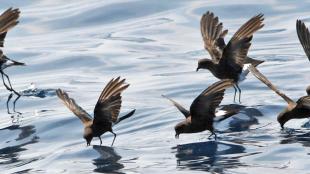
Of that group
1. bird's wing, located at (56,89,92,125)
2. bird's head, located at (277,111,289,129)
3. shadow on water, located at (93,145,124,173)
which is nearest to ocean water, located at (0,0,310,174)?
shadow on water, located at (93,145,124,173)

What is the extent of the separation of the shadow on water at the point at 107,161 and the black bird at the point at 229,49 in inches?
84.8

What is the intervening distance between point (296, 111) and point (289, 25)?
7.72 meters

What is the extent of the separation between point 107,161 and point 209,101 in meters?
1.17

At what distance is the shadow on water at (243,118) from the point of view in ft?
38.1

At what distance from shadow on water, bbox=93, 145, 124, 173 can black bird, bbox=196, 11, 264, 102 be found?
215 centimetres

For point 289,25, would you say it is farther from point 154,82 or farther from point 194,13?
point 154,82

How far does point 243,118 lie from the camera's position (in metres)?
12.0

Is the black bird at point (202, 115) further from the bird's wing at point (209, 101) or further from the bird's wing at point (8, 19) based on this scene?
the bird's wing at point (8, 19)

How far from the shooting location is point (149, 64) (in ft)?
53.7

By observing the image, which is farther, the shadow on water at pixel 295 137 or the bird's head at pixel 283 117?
the bird's head at pixel 283 117

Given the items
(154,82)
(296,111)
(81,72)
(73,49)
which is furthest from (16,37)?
(296,111)

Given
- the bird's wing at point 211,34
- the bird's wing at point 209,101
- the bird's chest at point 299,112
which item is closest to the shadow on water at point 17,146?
the bird's wing at point 209,101

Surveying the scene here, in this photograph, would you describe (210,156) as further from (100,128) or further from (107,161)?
(100,128)

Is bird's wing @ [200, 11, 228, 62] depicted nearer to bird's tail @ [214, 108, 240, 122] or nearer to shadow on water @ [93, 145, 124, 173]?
bird's tail @ [214, 108, 240, 122]
